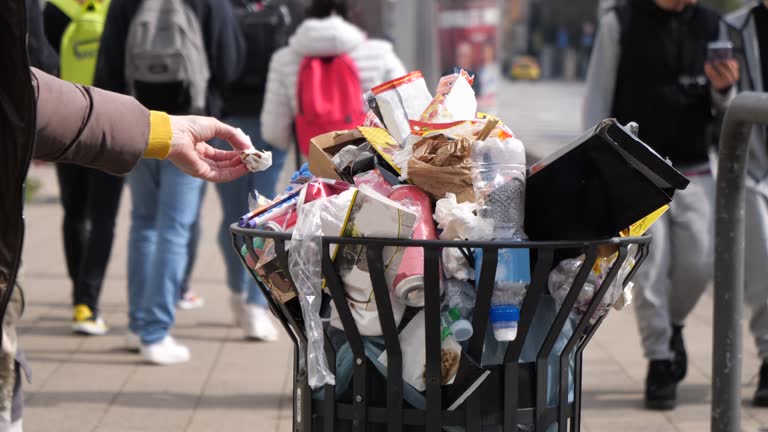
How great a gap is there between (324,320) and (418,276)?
0.24 m

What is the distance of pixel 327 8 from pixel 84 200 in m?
1.87

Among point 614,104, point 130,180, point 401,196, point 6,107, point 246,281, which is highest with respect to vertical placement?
point 6,107

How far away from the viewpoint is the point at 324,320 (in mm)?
2262

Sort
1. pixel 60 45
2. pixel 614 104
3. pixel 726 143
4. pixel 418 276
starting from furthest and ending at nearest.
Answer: pixel 60 45 → pixel 614 104 → pixel 726 143 → pixel 418 276

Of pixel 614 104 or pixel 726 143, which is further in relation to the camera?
pixel 614 104

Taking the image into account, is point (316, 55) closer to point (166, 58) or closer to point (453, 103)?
point (166, 58)

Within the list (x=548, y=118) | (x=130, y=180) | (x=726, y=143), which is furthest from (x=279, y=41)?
(x=548, y=118)

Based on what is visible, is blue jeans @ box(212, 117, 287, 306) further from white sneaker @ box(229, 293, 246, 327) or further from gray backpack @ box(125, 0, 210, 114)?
gray backpack @ box(125, 0, 210, 114)

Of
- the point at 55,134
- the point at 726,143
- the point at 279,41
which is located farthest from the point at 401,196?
the point at 279,41

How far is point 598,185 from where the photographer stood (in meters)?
2.17

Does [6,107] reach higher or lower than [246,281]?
higher

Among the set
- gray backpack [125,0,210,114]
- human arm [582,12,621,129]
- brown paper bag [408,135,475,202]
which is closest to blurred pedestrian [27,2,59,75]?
gray backpack [125,0,210,114]

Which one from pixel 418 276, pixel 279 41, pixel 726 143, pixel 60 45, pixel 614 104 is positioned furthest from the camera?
pixel 60 45

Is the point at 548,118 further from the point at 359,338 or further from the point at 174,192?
the point at 359,338
